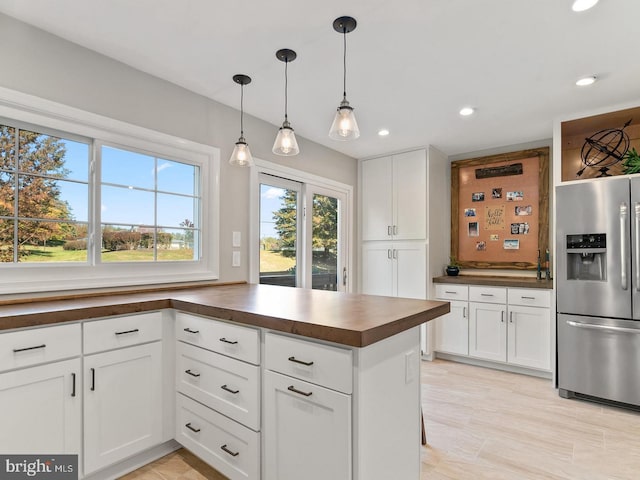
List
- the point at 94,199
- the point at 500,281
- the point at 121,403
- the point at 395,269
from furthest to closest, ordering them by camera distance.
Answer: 1. the point at 395,269
2. the point at 500,281
3. the point at 94,199
4. the point at 121,403

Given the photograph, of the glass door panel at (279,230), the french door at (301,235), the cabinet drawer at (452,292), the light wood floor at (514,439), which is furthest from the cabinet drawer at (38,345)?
the cabinet drawer at (452,292)

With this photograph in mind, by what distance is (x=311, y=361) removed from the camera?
4.42 feet

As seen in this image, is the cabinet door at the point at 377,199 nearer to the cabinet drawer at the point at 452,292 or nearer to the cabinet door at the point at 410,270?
the cabinet door at the point at 410,270

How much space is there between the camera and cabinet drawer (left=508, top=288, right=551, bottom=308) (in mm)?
3400

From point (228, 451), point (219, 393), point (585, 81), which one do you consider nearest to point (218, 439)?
point (228, 451)

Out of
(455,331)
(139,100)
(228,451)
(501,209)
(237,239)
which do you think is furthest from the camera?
(501,209)

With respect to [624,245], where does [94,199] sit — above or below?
above

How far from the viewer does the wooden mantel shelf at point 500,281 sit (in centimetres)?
343

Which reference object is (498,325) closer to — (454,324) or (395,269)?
(454,324)

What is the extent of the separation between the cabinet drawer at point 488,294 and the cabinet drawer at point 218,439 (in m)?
2.95

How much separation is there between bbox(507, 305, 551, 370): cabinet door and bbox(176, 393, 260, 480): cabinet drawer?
Answer: 9.76ft

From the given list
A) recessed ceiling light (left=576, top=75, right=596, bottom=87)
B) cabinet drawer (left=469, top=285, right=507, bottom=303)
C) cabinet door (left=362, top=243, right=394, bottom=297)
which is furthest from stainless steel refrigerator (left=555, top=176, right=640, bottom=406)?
cabinet door (left=362, top=243, right=394, bottom=297)

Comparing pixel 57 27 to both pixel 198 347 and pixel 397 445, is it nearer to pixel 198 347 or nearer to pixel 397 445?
pixel 198 347

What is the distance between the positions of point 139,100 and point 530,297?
149 inches
